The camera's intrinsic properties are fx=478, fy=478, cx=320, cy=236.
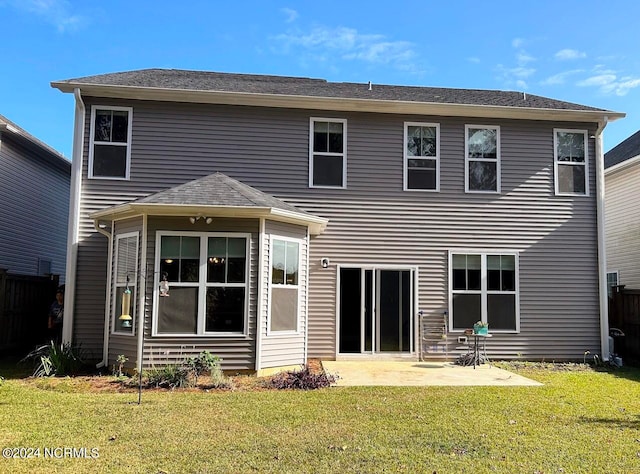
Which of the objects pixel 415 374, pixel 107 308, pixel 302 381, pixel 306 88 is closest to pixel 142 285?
pixel 107 308

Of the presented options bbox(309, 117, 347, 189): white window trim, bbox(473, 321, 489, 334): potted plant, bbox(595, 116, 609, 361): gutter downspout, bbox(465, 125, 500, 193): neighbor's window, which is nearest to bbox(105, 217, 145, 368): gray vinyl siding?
bbox(309, 117, 347, 189): white window trim

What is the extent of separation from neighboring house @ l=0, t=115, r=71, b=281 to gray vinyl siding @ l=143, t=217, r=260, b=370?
5.55 meters

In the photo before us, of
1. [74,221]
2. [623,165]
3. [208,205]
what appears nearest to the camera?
[208,205]

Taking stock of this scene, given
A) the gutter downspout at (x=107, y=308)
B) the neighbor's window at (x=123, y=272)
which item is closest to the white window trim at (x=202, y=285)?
the neighbor's window at (x=123, y=272)

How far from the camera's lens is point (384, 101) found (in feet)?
33.1

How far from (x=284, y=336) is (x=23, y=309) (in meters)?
6.53

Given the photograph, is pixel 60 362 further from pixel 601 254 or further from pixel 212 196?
pixel 601 254

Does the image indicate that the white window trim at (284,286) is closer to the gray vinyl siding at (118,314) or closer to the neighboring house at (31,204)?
the gray vinyl siding at (118,314)

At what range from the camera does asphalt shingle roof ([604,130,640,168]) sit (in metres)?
13.5

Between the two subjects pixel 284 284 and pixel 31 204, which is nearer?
pixel 284 284

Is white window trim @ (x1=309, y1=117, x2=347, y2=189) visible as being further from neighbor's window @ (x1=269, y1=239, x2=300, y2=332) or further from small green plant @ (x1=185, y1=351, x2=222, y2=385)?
small green plant @ (x1=185, y1=351, x2=222, y2=385)

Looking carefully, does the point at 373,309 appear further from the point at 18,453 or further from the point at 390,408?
the point at 18,453

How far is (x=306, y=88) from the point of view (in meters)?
11.1

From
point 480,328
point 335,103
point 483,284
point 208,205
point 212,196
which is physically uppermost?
point 335,103
